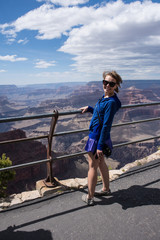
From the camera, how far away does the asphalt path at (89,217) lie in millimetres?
2178

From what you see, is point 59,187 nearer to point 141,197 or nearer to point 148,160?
point 141,197

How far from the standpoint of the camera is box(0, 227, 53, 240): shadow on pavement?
85.2 inches

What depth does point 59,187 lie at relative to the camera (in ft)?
10.6

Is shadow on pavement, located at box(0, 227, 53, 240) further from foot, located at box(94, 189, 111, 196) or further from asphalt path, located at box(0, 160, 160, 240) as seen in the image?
foot, located at box(94, 189, 111, 196)

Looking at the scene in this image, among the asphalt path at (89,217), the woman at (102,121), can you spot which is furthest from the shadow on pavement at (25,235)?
the woman at (102,121)

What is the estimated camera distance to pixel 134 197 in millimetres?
2914

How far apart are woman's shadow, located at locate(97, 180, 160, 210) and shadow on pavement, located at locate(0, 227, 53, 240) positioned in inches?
35.0

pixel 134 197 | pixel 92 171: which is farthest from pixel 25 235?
pixel 134 197

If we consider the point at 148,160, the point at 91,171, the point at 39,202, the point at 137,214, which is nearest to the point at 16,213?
the point at 39,202

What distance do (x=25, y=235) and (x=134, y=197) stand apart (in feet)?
5.38

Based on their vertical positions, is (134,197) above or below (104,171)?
below

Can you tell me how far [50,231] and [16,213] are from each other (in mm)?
678

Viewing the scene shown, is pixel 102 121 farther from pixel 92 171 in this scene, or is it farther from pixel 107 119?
pixel 92 171

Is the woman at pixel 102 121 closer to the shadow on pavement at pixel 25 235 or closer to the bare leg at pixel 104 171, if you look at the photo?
the bare leg at pixel 104 171
